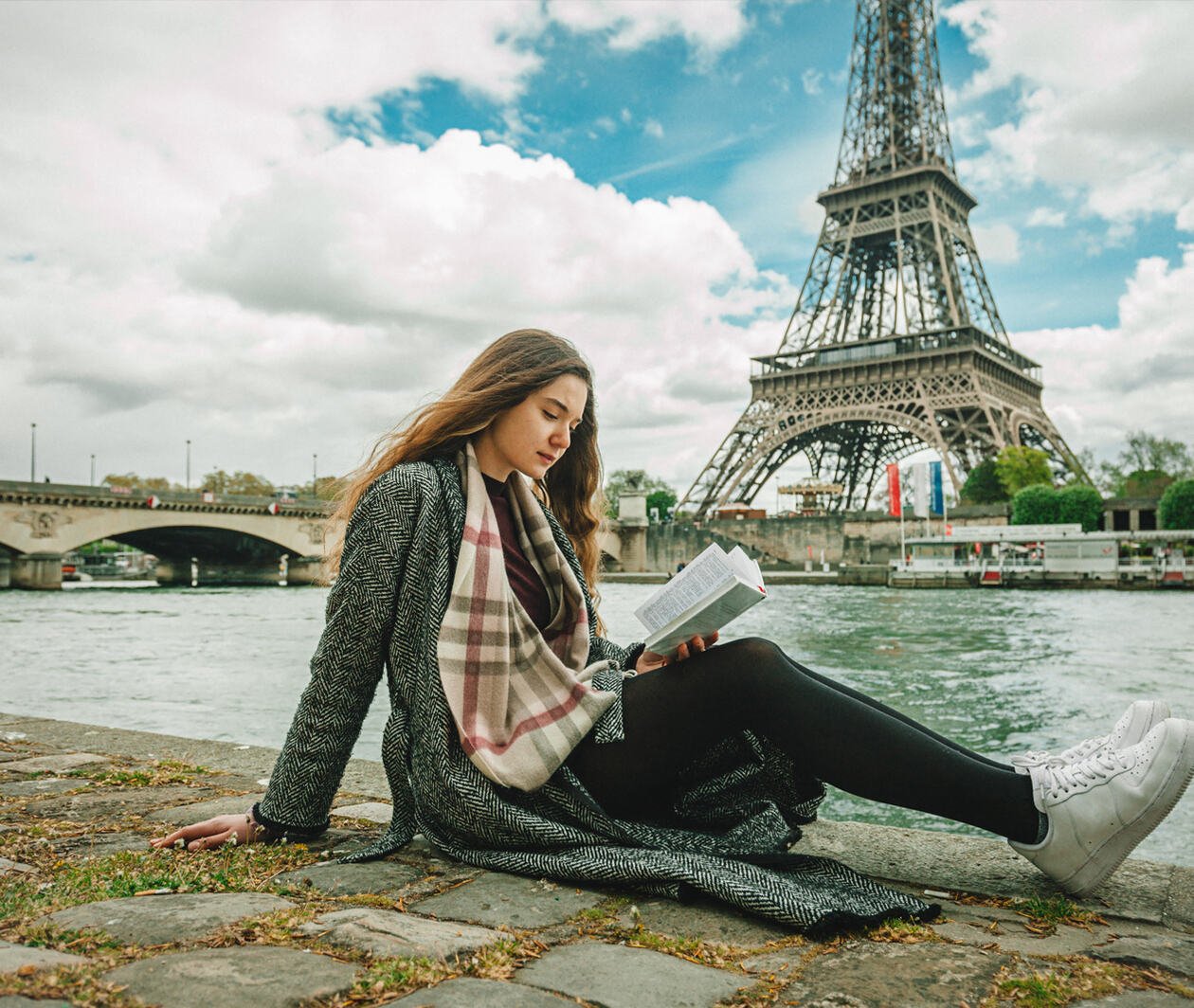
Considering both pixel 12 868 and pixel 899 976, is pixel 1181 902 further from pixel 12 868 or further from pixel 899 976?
pixel 12 868

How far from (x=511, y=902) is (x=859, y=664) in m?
10.2

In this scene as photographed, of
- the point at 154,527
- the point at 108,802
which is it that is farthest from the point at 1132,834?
the point at 154,527

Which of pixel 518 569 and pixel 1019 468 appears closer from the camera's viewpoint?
pixel 518 569

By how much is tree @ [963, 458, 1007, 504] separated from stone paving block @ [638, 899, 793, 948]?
4163 cm

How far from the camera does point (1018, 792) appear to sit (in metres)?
2.15

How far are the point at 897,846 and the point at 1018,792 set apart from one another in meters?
0.56

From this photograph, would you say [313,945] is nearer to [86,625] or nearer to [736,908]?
[736,908]

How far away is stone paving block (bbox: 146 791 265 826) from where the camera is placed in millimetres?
2809

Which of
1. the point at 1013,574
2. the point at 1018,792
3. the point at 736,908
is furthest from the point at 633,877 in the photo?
the point at 1013,574

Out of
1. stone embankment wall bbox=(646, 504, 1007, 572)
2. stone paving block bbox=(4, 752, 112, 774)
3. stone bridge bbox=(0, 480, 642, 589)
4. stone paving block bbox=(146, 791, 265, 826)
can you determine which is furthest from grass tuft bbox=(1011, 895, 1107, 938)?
stone embankment wall bbox=(646, 504, 1007, 572)

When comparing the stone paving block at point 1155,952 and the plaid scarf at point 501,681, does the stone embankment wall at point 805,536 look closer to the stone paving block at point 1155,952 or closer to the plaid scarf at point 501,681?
the plaid scarf at point 501,681

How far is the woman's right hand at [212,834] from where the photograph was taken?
94.1 inches

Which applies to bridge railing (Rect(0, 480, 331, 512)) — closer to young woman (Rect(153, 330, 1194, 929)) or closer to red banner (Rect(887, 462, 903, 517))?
red banner (Rect(887, 462, 903, 517))

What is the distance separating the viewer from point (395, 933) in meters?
1.74
